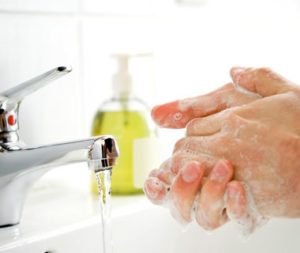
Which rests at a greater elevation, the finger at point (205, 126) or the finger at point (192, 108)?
the finger at point (192, 108)

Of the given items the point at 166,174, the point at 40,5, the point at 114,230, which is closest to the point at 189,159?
the point at 166,174

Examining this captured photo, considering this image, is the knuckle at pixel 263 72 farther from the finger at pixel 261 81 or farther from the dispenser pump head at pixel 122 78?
the dispenser pump head at pixel 122 78

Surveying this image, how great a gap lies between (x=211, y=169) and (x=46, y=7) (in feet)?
1.04

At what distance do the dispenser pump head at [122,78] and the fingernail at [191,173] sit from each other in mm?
271

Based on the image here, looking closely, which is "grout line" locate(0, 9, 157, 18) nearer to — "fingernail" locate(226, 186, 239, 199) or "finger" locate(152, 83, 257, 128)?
"finger" locate(152, 83, 257, 128)

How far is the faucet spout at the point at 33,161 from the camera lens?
0.62 metres

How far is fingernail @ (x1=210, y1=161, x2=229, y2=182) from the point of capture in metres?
0.59

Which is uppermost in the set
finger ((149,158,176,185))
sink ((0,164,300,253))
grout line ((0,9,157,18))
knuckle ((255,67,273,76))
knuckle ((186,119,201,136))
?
grout line ((0,9,157,18))

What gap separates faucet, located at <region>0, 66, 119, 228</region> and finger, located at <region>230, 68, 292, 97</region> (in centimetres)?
15

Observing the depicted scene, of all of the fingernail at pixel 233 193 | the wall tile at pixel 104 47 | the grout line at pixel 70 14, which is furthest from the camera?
the wall tile at pixel 104 47

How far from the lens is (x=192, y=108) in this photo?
0.69m

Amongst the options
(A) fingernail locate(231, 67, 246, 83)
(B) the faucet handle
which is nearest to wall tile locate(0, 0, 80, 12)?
(B) the faucet handle

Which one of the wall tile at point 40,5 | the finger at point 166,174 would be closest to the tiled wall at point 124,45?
the wall tile at point 40,5

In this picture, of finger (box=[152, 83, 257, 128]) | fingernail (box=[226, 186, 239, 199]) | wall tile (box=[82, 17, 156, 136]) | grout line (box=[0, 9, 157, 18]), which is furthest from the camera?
wall tile (box=[82, 17, 156, 136])
